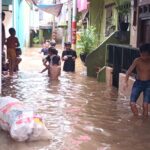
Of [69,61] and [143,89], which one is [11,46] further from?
[143,89]

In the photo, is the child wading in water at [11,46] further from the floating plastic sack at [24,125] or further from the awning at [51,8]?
the awning at [51,8]

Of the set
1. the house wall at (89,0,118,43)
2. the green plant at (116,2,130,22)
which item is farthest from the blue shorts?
the house wall at (89,0,118,43)

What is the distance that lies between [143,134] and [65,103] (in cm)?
298

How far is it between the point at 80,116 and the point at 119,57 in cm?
441

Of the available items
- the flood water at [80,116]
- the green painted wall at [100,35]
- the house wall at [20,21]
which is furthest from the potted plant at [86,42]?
the house wall at [20,21]

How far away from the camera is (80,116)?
831 cm

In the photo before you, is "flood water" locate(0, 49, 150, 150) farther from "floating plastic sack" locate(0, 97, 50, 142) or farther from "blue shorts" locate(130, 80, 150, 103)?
"blue shorts" locate(130, 80, 150, 103)

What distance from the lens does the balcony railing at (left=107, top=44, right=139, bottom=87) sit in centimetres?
1107

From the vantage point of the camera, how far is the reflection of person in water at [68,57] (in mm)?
16312

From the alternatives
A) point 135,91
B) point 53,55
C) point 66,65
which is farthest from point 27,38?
point 135,91

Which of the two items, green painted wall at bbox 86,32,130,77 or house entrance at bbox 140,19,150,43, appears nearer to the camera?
house entrance at bbox 140,19,150,43

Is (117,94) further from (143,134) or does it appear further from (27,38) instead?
(27,38)

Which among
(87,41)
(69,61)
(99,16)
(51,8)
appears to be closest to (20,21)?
(51,8)

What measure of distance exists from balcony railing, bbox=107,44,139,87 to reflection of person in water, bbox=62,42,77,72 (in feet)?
9.44
